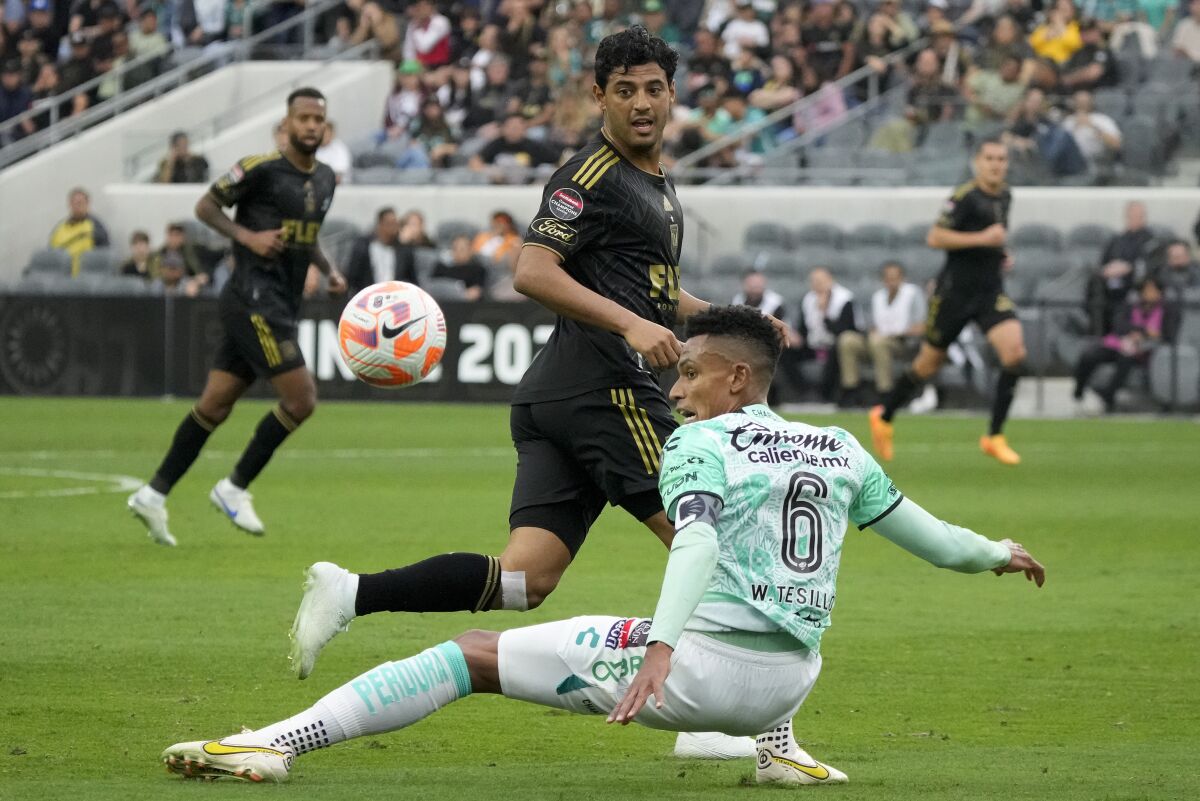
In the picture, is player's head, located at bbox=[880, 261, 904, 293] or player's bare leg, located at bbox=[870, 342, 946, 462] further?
player's head, located at bbox=[880, 261, 904, 293]

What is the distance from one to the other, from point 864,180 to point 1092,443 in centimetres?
771

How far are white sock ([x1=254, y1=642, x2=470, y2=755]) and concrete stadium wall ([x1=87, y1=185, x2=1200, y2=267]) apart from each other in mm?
20410

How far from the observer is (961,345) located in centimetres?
2353

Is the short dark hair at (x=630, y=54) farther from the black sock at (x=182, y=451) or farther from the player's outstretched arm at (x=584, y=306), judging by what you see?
the black sock at (x=182, y=451)

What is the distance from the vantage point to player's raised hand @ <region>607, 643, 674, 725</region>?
179 inches

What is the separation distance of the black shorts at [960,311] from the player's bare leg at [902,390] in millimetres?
146

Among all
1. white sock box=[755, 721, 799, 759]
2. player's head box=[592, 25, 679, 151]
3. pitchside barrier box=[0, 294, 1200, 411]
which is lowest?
pitchside barrier box=[0, 294, 1200, 411]

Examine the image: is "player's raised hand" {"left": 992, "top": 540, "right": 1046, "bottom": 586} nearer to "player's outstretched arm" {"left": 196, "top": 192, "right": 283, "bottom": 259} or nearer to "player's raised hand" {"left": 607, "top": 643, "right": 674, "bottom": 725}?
"player's raised hand" {"left": 607, "top": 643, "right": 674, "bottom": 725}

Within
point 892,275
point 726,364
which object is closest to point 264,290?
point 726,364

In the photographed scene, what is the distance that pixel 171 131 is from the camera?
3192 centimetres

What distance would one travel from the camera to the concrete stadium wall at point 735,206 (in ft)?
82.0

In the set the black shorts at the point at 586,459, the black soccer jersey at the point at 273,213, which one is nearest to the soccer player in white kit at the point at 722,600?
the black shorts at the point at 586,459

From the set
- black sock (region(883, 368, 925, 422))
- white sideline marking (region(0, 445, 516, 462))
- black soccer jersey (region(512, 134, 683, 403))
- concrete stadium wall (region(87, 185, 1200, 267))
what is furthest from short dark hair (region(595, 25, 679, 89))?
concrete stadium wall (region(87, 185, 1200, 267))

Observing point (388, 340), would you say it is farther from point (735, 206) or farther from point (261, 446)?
point (735, 206)
